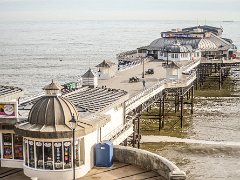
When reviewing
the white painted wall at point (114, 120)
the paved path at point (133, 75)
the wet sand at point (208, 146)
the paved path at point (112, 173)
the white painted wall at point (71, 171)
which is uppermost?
the paved path at point (133, 75)

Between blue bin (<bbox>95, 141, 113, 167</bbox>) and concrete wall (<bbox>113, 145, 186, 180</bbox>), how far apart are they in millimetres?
529

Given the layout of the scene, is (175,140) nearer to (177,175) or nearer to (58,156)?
(58,156)

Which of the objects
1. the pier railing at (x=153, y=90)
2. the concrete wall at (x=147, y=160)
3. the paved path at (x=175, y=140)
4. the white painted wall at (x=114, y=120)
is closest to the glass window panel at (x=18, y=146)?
the concrete wall at (x=147, y=160)

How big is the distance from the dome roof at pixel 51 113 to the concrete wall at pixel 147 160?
3025 millimetres

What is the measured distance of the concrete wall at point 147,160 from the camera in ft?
66.0

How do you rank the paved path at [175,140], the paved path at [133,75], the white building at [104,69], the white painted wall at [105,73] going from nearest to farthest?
the paved path at [175,140] < the paved path at [133,75] < the white building at [104,69] < the white painted wall at [105,73]

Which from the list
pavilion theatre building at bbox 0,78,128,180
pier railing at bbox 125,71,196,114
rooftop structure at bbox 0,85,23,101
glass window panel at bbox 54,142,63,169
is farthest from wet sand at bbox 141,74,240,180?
glass window panel at bbox 54,142,63,169

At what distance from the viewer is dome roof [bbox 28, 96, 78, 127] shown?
2038 centimetres

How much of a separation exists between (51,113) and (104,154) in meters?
3.06

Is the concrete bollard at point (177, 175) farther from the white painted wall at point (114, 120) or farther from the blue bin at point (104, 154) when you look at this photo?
the white painted wall at point (114, 120)

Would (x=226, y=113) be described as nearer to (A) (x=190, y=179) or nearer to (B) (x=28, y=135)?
(A) (x=190, y=179)

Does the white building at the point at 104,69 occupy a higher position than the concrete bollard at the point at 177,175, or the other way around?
the white building at the point at 104,69

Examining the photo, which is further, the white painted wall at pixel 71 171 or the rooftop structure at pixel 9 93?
the rooftop structure at pixel 9 93

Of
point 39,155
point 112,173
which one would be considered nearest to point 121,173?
point 112,173
